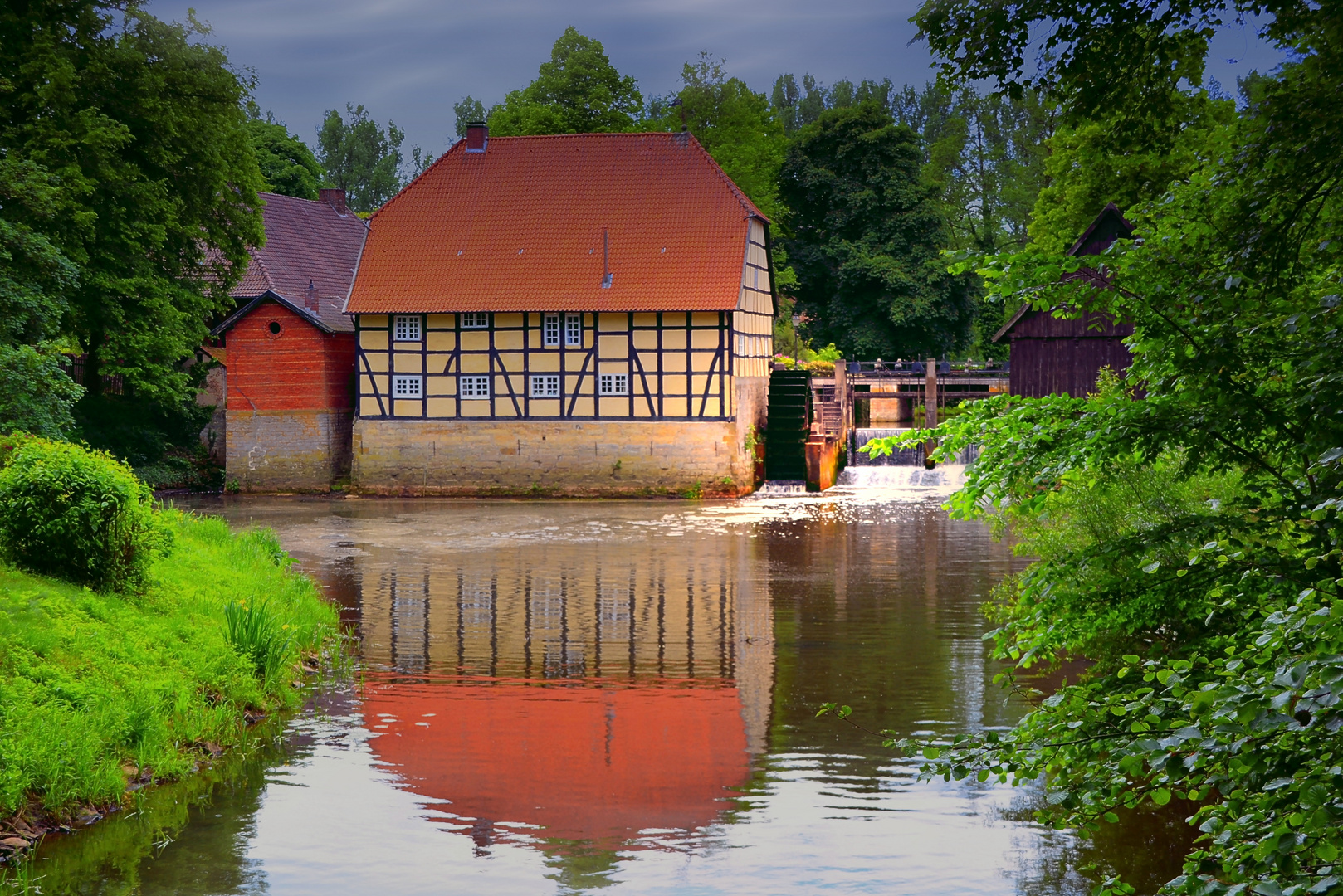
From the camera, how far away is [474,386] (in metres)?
32.3

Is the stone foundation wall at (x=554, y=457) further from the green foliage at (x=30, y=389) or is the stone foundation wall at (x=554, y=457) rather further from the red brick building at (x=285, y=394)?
the green foliage at (x=30, y=389)

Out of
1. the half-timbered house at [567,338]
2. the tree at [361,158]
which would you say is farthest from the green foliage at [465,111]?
the half-timbered house at [567,338]

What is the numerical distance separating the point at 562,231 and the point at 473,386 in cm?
408

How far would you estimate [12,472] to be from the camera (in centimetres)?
1141

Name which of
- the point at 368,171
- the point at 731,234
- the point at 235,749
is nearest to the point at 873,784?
the point at 235,749

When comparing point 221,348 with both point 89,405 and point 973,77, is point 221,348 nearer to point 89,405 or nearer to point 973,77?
point 89,405

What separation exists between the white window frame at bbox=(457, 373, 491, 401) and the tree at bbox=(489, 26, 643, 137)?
33.9 feet

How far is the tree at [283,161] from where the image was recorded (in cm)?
4506

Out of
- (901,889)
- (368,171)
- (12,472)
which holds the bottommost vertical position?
(901,889)

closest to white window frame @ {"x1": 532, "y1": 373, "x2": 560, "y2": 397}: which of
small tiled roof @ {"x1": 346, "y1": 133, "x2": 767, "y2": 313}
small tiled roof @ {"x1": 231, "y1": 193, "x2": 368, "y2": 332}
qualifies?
small tiled roof @ {"x1": 346, "y1": 133, "x2": 767, "y2": 313}

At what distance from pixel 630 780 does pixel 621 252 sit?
2381 cm

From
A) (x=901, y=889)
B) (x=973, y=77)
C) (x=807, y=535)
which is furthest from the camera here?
(x=807, y=535)

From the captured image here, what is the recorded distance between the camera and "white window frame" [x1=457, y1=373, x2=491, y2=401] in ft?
106

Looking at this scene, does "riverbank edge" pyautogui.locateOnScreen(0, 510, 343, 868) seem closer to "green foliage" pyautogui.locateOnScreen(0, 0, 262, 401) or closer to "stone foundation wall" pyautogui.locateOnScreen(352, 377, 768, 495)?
"green foliage" pyautogui.locateOnScreen(0, 0, 262, 401)
